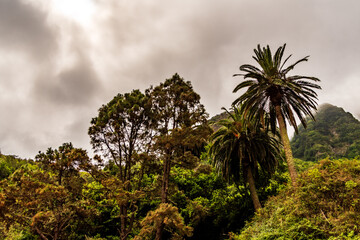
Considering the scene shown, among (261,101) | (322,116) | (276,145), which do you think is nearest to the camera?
(261,101)

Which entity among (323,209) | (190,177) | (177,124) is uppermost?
(177,124)

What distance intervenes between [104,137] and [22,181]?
5.23 m

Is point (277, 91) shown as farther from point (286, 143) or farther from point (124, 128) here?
point (124, 128)

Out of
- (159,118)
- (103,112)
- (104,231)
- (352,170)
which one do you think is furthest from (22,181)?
(352,170)

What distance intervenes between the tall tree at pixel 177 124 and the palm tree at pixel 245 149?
384cm

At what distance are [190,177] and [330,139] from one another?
73422 millimetres

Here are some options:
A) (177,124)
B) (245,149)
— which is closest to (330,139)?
(245,149)

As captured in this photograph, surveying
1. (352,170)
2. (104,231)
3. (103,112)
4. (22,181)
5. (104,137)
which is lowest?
(104,231)

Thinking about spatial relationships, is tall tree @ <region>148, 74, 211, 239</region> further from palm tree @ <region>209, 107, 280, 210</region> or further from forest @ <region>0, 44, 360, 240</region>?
palm tree @ <region>209, 107, 280, 210</region>

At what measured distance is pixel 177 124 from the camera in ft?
50.2

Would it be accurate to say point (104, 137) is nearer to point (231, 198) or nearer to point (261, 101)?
point (261, 101)

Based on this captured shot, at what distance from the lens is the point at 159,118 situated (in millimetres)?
15352

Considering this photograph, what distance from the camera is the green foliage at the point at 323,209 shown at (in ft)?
24.8

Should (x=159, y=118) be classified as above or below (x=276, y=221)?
above
